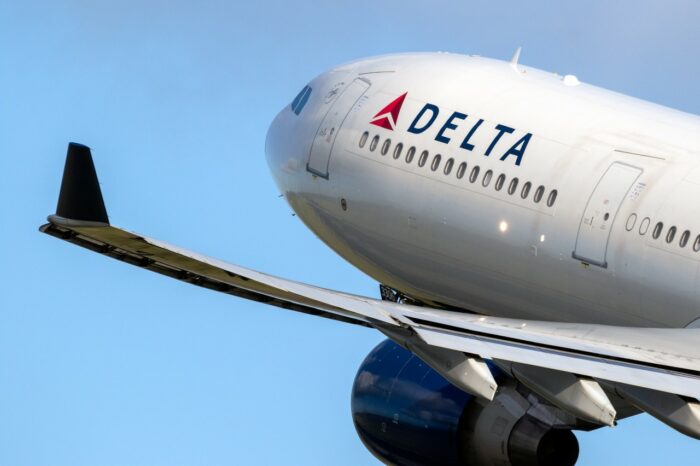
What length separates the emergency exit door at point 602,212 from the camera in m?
27.4

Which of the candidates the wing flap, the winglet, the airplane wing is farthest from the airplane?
the winglet

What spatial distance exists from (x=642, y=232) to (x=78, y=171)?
1107 cm

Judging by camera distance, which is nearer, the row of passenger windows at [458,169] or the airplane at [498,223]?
the airplane at [498,223]

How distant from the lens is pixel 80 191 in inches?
716

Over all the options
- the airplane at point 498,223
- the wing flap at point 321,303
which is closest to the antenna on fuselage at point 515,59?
the airplane at point 498,223

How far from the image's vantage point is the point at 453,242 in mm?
29734

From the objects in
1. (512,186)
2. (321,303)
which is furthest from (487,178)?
(321,303)

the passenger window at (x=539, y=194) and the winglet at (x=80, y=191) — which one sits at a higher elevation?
the passenger window at (x=539, y=194)

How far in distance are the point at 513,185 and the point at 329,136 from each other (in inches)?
198

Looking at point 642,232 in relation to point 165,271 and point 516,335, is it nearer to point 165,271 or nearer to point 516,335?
point 516,335

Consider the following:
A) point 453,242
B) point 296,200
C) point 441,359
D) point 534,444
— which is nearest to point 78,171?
point 441,359

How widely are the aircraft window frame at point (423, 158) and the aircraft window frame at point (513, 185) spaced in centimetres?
211

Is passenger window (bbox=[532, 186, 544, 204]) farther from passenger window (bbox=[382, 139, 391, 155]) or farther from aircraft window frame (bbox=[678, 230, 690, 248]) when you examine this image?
passenger window (bbox=[382, 139, 391, 155])

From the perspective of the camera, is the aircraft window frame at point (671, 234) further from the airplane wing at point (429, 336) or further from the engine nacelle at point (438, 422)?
the airplane wing at point (429, 336)
